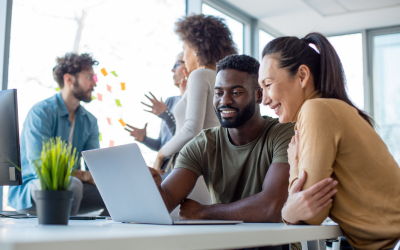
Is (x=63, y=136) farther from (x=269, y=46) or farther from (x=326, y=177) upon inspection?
(x=326, y=177)

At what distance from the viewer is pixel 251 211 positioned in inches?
49.4

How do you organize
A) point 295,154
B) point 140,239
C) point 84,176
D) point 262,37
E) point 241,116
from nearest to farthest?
point 140,239
point 295,154
point 241,116
point 84,176
point 262,37

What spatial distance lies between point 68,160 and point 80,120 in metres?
2.25

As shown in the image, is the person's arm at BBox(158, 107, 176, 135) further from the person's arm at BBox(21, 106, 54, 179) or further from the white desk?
the white desk

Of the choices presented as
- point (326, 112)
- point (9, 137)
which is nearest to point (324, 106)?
point (326, 112)

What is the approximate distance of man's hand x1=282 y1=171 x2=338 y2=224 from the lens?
3.20 feet

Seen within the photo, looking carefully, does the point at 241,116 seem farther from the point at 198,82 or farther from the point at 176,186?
the point at 198,82

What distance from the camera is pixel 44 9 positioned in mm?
2869

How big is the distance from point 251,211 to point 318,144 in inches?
14.6

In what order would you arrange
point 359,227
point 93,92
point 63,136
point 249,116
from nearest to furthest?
point 359,227
point 249,116
point 63,136
point 93,92

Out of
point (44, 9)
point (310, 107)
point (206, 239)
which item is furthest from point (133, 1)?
point (206, 239)

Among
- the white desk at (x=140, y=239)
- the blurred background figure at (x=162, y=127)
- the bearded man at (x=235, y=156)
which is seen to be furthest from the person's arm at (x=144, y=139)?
the white desk at (x=140, y=239)

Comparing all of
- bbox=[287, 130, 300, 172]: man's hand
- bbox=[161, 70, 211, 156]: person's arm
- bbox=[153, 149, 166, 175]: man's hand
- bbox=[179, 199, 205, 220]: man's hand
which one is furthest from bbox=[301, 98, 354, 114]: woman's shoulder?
bbox=[153, 149, 166, 175]: man's hand

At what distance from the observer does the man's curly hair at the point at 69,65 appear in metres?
2.93
